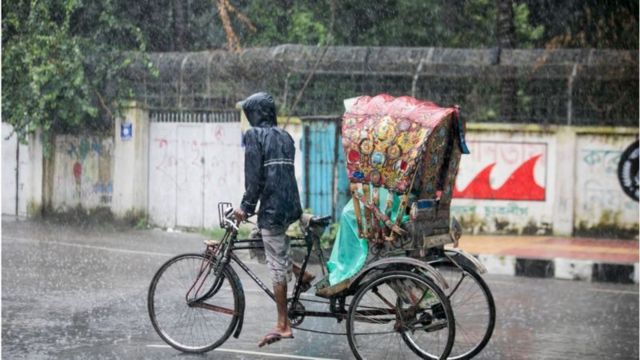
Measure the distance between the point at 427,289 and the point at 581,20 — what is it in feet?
46.7

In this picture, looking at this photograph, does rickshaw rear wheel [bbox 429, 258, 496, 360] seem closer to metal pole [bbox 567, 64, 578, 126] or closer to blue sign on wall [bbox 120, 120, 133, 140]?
metal pole [bbox 567, 64, 578, 126]

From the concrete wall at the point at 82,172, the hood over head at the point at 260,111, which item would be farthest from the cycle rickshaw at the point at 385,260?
the concrete wall at the point at 82,172

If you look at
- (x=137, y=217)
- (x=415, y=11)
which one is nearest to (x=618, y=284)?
(x=137, y=217)

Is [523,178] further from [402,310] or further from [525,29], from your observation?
[402,310]

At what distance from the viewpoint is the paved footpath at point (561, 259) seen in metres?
12.0

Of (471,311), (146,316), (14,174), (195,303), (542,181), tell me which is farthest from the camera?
(14,174)

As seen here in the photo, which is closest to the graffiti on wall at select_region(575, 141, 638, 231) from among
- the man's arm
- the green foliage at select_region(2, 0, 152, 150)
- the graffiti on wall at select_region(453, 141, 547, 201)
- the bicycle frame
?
the graffiti on wall at select_region(453, 141, 547, 201)

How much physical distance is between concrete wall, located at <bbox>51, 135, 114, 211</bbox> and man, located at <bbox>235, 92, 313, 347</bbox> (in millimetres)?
10964

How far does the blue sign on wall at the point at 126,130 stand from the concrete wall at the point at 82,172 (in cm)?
47

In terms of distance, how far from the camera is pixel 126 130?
16.7 metres

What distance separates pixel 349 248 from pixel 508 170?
8906mm

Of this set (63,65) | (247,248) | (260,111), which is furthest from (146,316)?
(63,65)

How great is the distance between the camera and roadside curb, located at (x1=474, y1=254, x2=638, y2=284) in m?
11.9

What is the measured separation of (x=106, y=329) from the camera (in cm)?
768
